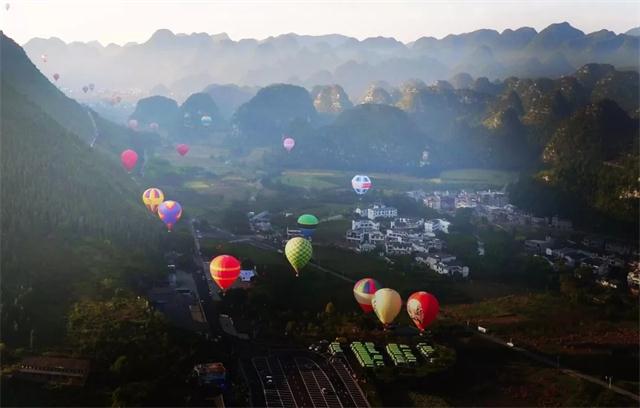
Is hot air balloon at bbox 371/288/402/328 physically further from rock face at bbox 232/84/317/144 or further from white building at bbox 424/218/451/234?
rock face at bbox 232/84/317/144

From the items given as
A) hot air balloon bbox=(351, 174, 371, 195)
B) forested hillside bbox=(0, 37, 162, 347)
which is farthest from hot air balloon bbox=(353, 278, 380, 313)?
hot air balloon bbox=(351, 174, 371, 195)

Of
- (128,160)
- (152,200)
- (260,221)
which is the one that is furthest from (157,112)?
(152,200)

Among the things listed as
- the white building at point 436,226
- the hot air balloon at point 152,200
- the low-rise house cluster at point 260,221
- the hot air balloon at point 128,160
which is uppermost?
the hot air balloon at point 128,160

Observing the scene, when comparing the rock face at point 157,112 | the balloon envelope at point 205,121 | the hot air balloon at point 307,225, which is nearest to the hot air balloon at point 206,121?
the balloon envelope at point 205,121

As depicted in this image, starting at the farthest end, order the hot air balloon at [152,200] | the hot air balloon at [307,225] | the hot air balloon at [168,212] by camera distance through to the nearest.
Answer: the hot air balloon at [152,200], the hot air balloon at [307,225], the hot air balloon at [168,212]

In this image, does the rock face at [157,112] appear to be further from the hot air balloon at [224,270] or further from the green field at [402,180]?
the hot air balloon at [224,270]

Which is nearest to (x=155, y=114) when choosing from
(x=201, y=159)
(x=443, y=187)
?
(x=201, y=159)

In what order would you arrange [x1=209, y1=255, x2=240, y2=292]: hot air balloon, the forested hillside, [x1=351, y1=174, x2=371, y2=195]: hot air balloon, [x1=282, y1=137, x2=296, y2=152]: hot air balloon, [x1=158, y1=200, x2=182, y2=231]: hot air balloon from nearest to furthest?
1. the forested hillside
2. [x1=209, y1=255, x2=240, y2=292]: hot air balloon
3. [x1=158, y1=200, x2=182, y2=231]: hot air balloon
4. [x1=351, y1=174, x2=371, y2=195]: hot air balloon
5. [x1=282, y1=137, x2=296, y2=152]: hot air balloon
